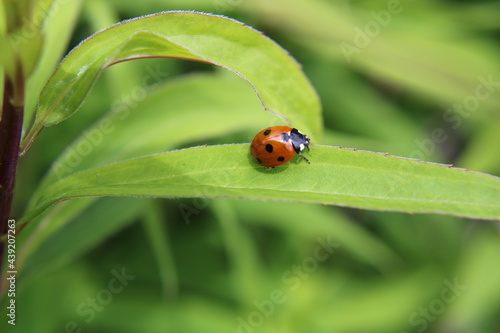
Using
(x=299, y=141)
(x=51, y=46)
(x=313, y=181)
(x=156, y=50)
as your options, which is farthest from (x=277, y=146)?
(x=51, y=46)

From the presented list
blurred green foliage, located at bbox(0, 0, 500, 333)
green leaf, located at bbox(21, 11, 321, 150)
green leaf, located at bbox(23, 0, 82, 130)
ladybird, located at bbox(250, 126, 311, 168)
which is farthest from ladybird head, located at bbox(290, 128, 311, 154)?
green leaf, located at bbox(23, 0, 82, 130)

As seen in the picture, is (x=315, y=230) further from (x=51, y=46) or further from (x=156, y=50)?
(x=156, y=50)

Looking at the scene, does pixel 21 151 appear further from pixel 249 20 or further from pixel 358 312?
pixel 358 312

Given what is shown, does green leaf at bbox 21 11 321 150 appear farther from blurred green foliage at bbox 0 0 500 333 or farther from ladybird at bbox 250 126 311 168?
blurred green foliage at bbox 0 0 500 333

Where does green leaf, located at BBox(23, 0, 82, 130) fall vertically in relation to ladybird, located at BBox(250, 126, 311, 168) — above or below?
above

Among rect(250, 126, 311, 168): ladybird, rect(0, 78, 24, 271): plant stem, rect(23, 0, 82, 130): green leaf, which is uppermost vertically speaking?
rect(23, 0, 82, 130): green leaf

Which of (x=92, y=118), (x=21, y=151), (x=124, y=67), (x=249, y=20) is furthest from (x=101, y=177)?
(x=249, y=20)
